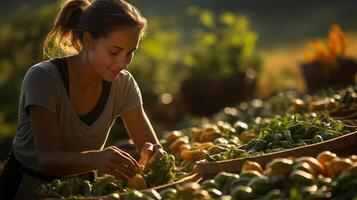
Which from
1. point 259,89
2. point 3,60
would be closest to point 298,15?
point 259,89

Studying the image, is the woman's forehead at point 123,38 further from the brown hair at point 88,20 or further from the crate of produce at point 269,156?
the crate of produce at point 269,156

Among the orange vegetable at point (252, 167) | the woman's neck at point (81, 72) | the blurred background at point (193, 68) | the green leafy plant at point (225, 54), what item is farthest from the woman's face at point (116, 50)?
the green leafy plant at point (225, 54)

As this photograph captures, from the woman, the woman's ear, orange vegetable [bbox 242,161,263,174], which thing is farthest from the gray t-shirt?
orange vegetable [bbox 242,161,263,174]

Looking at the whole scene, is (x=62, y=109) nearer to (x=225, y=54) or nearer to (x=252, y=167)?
(x=252, y=167)

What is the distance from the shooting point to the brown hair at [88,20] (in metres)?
3.68

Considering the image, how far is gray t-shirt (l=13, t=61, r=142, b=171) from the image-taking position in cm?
365

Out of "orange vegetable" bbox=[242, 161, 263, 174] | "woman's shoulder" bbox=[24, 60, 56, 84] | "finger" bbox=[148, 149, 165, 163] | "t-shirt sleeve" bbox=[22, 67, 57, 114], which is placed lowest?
"finger" bbox=[148, 149, 165, 163]

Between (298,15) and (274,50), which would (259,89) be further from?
(298,15)

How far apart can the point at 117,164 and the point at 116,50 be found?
60cm

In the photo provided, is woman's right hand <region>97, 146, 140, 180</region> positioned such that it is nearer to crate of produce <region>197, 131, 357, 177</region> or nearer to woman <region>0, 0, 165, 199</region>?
woman <region>0, 0, 165, 199</region>

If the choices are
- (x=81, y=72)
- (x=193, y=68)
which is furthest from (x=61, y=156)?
(x=193, y=68)

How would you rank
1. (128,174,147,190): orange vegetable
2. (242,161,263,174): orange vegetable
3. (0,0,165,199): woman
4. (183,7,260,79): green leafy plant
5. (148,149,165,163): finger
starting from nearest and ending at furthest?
(242,161,263,174): orange vegetable < (128,174,147,190): orange vegetable < (148,149,165,163): finger < (0,0,165,199): woman < (183,7,260,79): green leafy plant

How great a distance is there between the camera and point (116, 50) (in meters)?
3.61

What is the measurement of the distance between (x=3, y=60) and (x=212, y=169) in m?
6.25
